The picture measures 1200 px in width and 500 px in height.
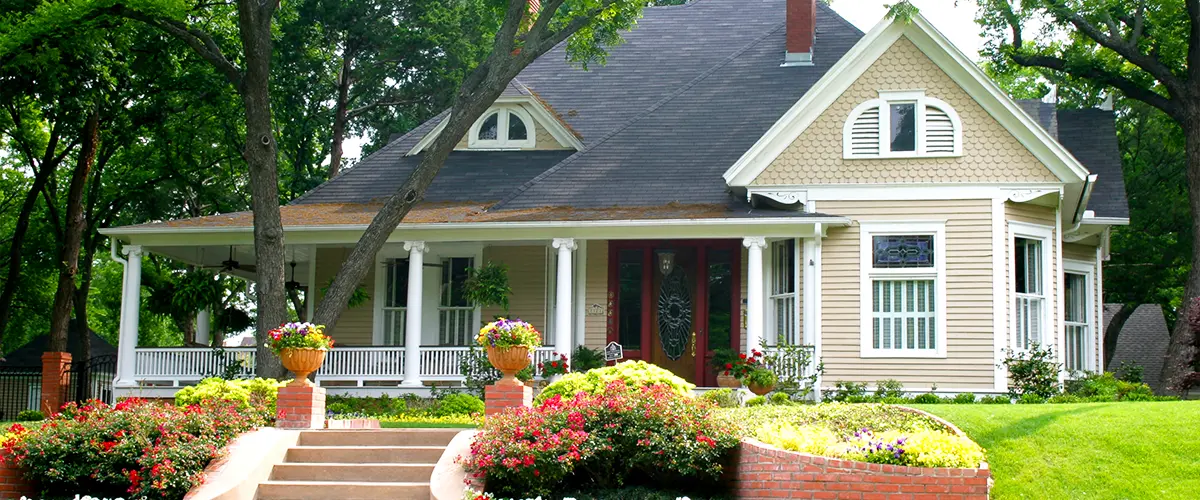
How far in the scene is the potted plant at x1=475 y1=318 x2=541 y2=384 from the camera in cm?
1341

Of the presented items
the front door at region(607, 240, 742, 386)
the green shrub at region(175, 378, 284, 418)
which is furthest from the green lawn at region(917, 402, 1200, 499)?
the green shrub at region(175, 378, 284, 418)

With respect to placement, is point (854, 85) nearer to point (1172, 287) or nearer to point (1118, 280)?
point (1118, 280)

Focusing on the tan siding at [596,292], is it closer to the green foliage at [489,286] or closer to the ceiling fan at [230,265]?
the green foliage at [489,286]

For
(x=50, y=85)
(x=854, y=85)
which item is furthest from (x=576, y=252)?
(x=50, y=85)

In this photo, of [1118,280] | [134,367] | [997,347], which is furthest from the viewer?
[1118,280]

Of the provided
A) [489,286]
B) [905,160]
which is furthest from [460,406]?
[905,160]

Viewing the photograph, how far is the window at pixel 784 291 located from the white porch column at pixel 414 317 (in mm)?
5563

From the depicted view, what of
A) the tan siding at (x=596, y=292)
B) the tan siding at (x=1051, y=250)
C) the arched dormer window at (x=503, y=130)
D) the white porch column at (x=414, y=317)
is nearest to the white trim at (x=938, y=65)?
the tan siding at (x=1051, y=250)

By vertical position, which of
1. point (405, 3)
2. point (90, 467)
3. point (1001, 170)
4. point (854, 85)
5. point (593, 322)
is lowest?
point (90, 467)

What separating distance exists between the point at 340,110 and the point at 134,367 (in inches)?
599

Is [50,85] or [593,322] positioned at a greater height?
[50,85]

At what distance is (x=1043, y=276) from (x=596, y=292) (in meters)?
7.14

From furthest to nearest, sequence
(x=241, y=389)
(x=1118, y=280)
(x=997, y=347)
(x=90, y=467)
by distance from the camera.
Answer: (x=1118, y=280) → (x=997, y=347) → (x=241, y=389) → (x=90, y=467)

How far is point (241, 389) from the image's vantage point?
14977 mm
